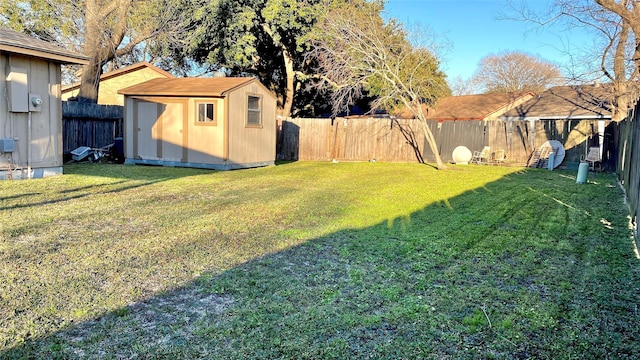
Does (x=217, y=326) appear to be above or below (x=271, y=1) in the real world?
below

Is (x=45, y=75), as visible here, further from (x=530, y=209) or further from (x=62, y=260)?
(x=530, y=209)

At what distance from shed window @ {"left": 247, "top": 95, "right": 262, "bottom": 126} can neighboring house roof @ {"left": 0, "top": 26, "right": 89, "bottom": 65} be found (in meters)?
4.93

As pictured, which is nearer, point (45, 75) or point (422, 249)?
point (422, 249)

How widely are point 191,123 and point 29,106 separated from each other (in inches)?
175

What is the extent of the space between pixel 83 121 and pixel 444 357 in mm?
14425

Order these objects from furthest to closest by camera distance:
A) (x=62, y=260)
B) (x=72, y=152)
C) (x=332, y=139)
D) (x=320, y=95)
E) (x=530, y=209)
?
1. (x=320, y=95)
2. (x=332, y=139)
3. (x=72, y=152)
4. (x=530, y=209)
5. (x=62, y=260)

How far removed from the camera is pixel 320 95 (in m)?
22.5

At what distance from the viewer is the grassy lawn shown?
2.55m

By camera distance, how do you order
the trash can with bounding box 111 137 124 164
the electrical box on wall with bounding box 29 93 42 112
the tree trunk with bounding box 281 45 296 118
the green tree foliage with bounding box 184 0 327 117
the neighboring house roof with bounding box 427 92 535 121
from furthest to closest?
the neighboring house roof with bounding box 427 92 535 121
the tree trunk with bounding box 281 45 296 118
the green tree foliage with bounding box 184 0 327 117
the trash can with bounding box 111 137 124 164
the electrical box on wall with bounding box 29 93 42 112

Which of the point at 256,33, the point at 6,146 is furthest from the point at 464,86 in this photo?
the point at 6,146

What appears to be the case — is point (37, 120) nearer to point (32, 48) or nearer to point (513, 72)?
point (32, 48)

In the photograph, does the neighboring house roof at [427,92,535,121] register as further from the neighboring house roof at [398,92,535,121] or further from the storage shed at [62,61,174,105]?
the storage shed at [62,61,174,105]

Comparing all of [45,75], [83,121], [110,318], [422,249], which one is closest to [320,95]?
[83,121]

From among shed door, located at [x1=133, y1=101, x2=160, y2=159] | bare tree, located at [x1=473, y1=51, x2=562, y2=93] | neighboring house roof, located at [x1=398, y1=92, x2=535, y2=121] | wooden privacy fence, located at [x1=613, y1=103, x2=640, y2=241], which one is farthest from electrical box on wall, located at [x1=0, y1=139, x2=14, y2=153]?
bare tree, located at [x1=473, y1=51, x2=562, y2=93]
